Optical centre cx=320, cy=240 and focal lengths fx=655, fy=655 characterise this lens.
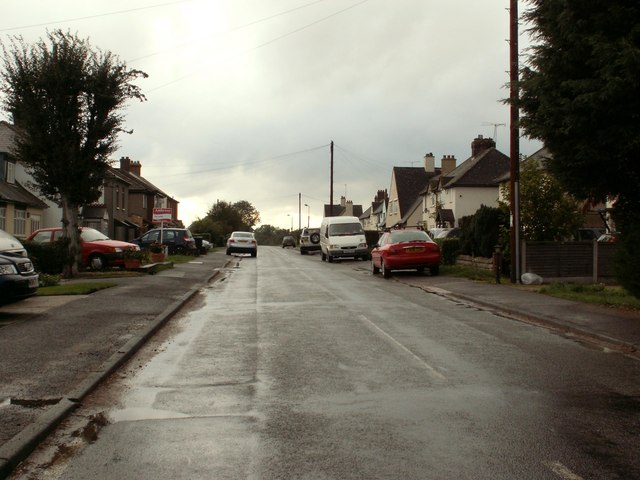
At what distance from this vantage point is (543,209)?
65.6ft

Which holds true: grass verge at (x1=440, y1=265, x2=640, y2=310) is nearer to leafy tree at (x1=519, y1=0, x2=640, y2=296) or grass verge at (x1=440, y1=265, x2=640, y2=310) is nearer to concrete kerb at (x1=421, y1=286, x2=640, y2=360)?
leafy tree at (x1=519, y1=0, x2=640, y2=296)

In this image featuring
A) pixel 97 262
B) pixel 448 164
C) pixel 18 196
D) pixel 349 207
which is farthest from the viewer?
pixel 349 207

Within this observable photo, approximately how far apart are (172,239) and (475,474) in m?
35.8

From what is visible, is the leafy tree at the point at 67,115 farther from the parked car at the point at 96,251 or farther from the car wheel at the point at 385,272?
the car wheel at the point at 385,272

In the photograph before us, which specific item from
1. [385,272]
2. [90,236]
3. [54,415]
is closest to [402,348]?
[54,415]

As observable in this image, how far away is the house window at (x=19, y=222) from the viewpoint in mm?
33094

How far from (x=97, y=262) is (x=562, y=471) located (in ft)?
67.4

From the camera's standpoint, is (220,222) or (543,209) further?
(220,222)

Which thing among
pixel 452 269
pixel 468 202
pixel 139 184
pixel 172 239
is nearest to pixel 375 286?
pixel 452 269

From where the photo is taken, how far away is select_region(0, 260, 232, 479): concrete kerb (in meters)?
4.48

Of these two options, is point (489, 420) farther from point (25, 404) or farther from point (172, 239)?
point (172, 239)

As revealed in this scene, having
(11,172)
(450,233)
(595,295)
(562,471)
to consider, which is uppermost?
(11,172)

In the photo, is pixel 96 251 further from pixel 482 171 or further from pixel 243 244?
pixel 482 171

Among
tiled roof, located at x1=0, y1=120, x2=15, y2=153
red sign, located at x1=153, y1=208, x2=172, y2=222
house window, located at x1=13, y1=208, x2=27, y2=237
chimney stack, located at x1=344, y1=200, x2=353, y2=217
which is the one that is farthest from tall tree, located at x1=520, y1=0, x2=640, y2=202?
chimney stack, located at x1=344, y1=200, x2=353, y2=217
